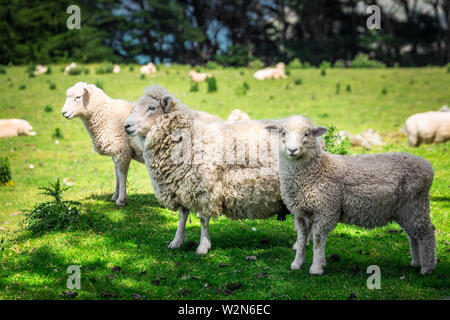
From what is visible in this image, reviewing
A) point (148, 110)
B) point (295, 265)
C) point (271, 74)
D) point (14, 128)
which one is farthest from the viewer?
point (271, 74)

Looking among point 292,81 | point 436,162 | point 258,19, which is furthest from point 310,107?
point 258,19

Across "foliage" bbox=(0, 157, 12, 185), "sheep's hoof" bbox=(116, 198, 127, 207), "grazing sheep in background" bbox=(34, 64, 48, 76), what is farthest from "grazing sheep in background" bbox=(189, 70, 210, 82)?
"sheep's hoof" bbox=(116, 198, 127, 207)

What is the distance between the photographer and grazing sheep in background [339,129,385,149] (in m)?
14.2

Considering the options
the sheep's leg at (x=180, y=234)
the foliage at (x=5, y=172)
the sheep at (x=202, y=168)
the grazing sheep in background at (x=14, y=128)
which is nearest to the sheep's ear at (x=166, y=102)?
the sheep at (x=202, y=168)

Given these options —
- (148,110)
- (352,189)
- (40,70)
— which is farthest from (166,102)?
(40,70)

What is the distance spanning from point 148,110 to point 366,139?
32.5 ft

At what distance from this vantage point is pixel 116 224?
26.0ft

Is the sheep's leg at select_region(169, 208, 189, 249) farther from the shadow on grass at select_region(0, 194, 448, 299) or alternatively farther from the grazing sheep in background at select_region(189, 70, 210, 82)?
the grazing sheep in background at select_region(189, 70, 210, 82)

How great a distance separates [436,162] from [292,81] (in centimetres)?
1126

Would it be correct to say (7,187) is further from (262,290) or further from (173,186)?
(262,290)

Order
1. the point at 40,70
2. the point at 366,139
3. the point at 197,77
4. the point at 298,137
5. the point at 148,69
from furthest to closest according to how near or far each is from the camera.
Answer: the point at 148,69 → the point at 40,70 → the point at 197,77 → the point at 366,139 → the point at 298,137

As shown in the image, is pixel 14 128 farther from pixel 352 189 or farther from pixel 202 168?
pixel 352 189

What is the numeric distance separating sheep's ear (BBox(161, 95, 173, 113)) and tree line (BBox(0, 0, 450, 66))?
2036cm

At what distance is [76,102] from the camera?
27.6 ft
